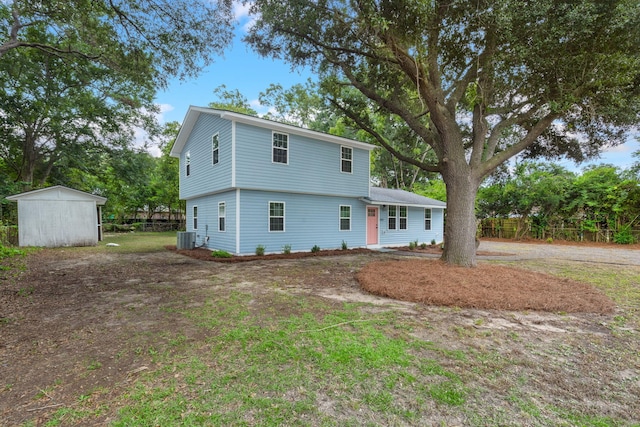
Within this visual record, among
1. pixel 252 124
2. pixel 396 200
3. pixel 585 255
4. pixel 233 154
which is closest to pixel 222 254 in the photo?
pixel 233 154

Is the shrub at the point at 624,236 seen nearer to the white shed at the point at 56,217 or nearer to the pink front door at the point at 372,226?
the pink front door at the point at 372,226

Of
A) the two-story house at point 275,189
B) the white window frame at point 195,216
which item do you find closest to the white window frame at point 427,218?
the two-story house at point 275,189

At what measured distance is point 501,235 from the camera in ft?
70.4

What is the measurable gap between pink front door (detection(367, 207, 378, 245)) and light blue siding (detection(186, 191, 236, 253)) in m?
7.14

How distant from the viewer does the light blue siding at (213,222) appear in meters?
11.5

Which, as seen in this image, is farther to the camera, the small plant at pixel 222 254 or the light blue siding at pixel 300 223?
the light blue siding at pixel 300 223

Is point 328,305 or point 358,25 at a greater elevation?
point 358,25

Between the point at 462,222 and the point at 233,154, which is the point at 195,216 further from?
the point at 462,222

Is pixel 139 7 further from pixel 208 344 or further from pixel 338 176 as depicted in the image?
pixel 338 176

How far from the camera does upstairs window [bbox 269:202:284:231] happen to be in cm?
1205

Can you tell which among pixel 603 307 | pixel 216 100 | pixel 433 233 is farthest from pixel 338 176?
pixel 216 100

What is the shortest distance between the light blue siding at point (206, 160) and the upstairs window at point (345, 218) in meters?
5.71

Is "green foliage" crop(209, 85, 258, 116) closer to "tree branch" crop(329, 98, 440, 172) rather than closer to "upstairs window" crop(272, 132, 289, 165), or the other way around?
"upstairs window" crop(272, 132, 289, 165)

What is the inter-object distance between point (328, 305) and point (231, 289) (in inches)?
90.1
